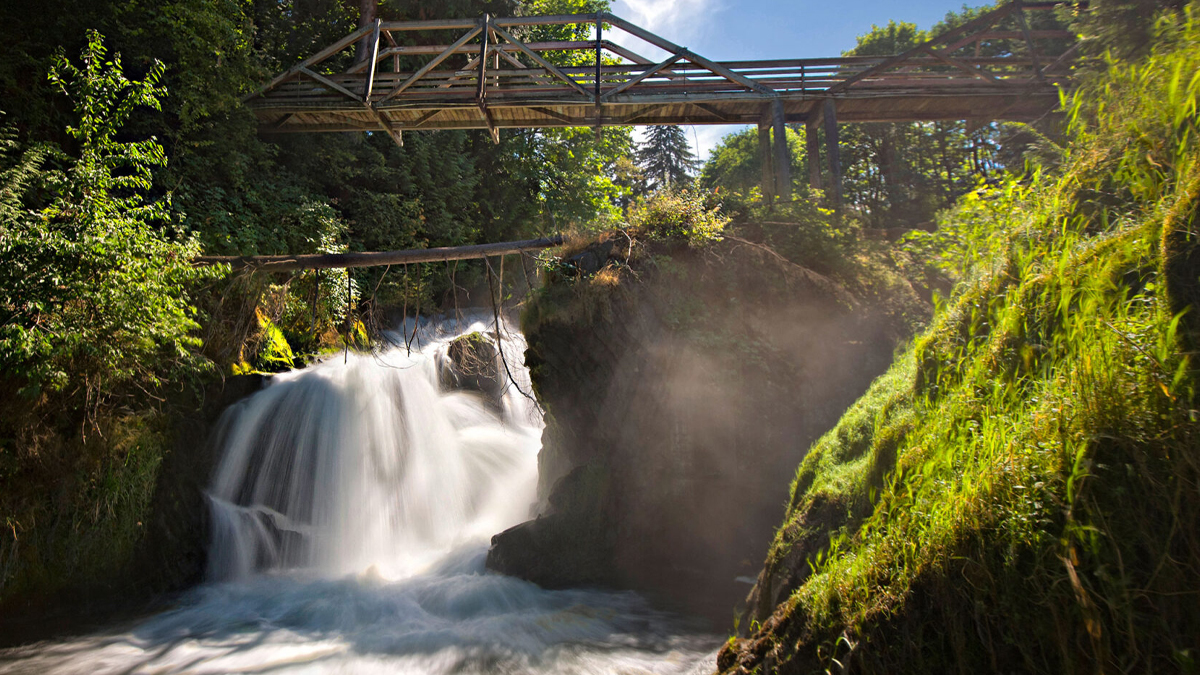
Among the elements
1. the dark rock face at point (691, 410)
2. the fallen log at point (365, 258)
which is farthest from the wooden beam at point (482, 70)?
the dark rock face at point (691, 410)

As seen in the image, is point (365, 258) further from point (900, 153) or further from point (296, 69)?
point (900, 153)

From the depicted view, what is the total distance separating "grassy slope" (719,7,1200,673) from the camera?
235cm

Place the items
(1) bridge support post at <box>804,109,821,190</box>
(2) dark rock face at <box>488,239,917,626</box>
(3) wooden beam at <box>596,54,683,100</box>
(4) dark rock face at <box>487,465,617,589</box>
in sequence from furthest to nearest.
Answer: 1. (1) bridge support post at <box>804,109,821,190</box>
2. (3) wooden beam at <box>596,54,683,100</box>
3. (4) dark rock face at <box>487,465,617,589</box>
4. (2) dark rock face at <box>488,239,917,626</box>

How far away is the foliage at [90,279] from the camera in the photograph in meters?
6.97

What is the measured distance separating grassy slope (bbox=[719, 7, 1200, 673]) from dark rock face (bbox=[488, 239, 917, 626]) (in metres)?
3.79

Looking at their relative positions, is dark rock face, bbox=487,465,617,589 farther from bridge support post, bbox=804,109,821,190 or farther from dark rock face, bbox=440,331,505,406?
bridge support post, bbox=804,109,821,190

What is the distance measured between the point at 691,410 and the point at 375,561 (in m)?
6.05

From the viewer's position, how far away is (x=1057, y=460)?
267 cm

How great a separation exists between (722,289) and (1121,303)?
6.63 meters

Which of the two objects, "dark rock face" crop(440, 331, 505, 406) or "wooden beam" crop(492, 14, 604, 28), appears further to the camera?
"dark rock face" crop(440, 331, 505, 406)

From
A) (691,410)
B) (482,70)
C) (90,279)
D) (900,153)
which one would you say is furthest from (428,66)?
(900,153)

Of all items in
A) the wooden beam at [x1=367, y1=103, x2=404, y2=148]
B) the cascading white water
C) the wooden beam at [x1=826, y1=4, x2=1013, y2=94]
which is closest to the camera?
the cascading white water

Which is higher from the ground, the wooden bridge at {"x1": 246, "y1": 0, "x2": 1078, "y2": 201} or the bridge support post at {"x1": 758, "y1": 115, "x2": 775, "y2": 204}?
the wooden bridge at {"x1": 246, "y1": 0, "x2": 1078, "y2": 201}

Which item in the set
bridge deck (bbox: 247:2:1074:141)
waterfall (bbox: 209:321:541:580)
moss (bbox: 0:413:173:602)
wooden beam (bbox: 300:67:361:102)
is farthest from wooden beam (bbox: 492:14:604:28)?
moss (bbox: 0:413:173:602)
